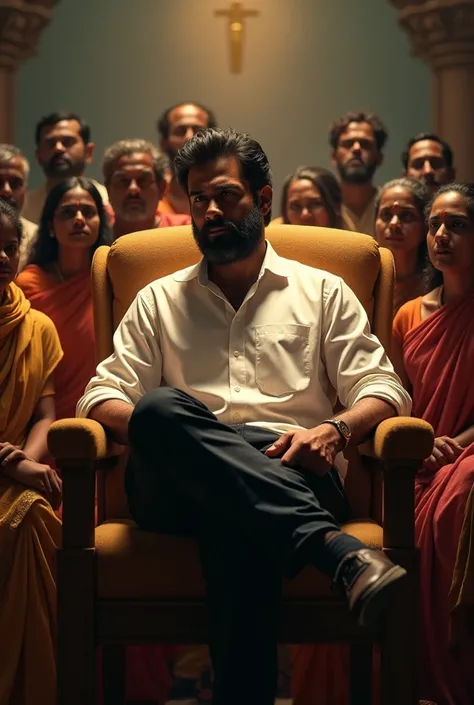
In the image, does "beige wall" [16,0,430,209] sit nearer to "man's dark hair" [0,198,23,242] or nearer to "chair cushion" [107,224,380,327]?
"man's dark hair" [0,198,23,242]

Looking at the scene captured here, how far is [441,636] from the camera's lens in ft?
10.5

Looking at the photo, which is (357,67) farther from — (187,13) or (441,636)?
(441,636)

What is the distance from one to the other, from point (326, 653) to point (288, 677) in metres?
0.55

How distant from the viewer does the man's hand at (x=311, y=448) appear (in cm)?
269

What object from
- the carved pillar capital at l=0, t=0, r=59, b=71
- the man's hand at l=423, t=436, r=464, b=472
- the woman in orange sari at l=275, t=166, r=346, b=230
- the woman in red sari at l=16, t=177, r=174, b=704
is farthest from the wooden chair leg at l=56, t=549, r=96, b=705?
the carved pillar capital at l=0, t=0, r=59, b=71

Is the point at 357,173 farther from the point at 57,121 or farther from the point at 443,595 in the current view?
the point at 443,595

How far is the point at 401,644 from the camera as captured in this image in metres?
2.64

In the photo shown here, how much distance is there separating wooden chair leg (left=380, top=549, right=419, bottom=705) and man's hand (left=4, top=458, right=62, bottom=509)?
94cm

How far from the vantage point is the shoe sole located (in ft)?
7.76

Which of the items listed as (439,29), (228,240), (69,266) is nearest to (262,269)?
(228,240)

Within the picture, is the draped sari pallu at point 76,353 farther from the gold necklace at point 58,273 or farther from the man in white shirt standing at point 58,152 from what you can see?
the man in white shirt standing at point 58,152

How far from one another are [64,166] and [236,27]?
1.42 m

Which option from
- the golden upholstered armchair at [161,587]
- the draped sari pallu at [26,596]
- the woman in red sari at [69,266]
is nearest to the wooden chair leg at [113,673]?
the draped sari pallu at [26,596]

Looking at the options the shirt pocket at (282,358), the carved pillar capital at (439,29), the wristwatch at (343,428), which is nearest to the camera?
the wristwatch at (343,428)
